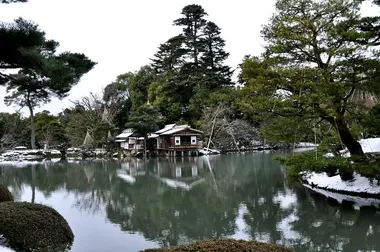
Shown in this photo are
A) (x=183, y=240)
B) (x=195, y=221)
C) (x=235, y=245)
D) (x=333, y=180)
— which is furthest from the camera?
(x=333, y=180)

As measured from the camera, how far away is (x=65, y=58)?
4.84 metres

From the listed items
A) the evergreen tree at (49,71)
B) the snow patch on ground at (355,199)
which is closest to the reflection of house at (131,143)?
the snow patch on ground at (355,199)

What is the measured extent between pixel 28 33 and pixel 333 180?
8406mm

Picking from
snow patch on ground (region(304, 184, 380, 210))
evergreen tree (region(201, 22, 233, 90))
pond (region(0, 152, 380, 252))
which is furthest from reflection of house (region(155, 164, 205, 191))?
evergreen tree (region(201, 22, 233, 90))

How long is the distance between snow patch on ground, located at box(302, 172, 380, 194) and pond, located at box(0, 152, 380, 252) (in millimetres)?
473

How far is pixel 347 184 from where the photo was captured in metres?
8.55

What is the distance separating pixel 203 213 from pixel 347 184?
3.99 m

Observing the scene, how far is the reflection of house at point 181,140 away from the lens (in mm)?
24484

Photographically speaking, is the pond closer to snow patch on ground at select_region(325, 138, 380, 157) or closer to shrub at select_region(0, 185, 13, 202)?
shrub at select_region(0, 185, 13, 202)

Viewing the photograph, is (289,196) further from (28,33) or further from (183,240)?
(28,33)

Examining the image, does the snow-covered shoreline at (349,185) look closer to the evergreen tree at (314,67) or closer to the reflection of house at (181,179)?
the evergreen tree at (314,67)

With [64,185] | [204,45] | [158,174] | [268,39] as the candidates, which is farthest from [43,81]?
[204,45]

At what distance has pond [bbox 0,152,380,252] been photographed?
543cm

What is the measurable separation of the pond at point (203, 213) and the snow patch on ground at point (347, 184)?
47 centimetres
